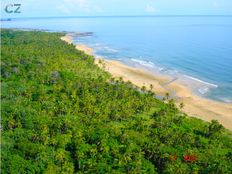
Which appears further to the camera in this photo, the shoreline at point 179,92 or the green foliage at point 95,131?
the shoreline at point 179,92

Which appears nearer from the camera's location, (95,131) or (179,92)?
(95,131)

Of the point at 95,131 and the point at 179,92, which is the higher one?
the point at 179,92

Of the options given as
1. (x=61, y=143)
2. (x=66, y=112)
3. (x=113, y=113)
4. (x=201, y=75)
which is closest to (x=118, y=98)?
(x=113, y=113)

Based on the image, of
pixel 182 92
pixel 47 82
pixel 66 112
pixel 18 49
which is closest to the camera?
pixel 66 112

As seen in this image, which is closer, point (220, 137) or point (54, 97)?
point (220, 137)

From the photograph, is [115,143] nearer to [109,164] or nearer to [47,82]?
[109,164]
